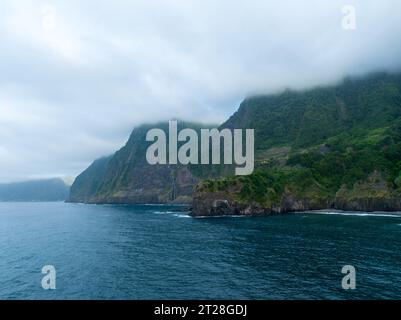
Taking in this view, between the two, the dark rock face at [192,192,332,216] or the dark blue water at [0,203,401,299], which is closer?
the dark blue water at [0,203,401,299]

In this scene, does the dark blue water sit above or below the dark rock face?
below

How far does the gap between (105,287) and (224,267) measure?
23.5 metres

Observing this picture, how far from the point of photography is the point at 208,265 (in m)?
66.9

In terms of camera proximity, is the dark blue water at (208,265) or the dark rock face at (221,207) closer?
A: the dark blue water at (208,265)

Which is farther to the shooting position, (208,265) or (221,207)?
(221,207)

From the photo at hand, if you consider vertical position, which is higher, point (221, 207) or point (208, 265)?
point (221, 207)

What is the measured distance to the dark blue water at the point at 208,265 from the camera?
166 feet

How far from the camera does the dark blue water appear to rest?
50.7 m

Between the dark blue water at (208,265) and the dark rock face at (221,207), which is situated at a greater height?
the dark rock face at (221,207)

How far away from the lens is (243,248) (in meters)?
83.9
